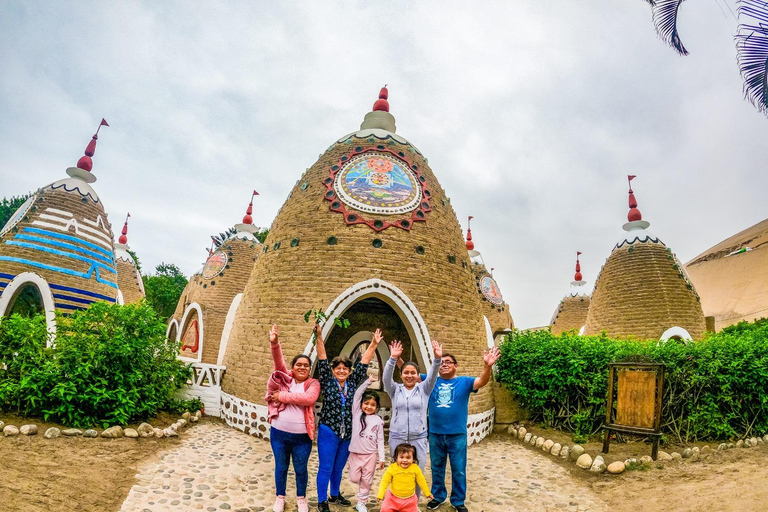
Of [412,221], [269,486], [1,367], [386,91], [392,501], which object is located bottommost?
[269,486]

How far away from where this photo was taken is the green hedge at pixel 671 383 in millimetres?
6746

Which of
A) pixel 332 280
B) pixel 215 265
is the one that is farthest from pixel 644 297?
pixel 215 265

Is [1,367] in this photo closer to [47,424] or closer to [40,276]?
[47,424]

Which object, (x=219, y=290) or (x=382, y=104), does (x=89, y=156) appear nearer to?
(x=219, y=290)

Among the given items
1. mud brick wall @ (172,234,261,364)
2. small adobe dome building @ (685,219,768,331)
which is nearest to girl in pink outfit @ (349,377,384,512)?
mud brick wall @ (172,234,261,364)

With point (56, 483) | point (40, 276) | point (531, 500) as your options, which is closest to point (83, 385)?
point (56, 483)

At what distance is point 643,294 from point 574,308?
8.43 m

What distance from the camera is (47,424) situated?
5.78 m

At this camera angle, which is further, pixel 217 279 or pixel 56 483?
pixel 217 279

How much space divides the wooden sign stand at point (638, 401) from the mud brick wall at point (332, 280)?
2251mm

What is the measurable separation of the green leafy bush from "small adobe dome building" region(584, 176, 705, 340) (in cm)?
1220

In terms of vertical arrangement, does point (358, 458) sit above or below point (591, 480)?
above

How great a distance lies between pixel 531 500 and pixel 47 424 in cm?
682

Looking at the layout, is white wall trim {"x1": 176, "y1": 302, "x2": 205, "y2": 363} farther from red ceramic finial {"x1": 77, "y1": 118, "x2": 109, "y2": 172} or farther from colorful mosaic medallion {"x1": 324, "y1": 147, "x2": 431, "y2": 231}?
colorful mosaic medallion {"x1": 324, "y1": 147, "x2": 431, "y2": 231}
